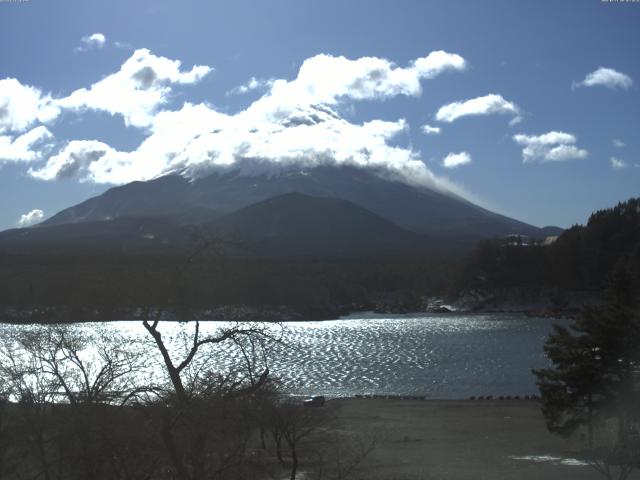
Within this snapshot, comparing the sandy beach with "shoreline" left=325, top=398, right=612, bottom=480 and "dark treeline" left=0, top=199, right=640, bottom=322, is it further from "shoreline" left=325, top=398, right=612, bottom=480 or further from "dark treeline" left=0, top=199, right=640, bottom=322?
"dark treeline" left=0, top=199, right=640, bottom=322

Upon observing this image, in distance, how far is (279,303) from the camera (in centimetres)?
10412

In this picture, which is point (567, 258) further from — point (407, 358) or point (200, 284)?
point (200, 284)

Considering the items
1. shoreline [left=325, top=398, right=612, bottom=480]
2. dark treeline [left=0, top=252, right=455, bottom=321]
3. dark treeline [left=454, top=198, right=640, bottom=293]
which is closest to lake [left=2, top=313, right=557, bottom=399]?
shoreline [left=325, top=398, right=612, bottom=480]

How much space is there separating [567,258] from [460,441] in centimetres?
9609

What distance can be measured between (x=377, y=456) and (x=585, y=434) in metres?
8.01

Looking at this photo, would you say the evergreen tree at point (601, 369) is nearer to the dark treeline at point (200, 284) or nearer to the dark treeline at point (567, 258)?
the dark treeline at point (200, 284)

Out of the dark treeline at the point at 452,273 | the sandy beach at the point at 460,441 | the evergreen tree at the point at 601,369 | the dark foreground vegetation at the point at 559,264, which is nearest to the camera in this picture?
the evergreen tree at the point at 601,369

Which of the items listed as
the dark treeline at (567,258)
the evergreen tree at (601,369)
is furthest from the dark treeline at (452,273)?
the evergreen tree at (601,369)

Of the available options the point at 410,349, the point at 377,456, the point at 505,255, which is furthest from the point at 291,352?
the point at 505,255

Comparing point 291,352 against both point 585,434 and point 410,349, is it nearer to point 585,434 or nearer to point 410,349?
point 410,349

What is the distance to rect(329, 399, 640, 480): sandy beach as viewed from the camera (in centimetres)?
2289

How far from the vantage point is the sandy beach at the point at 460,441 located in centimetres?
2289

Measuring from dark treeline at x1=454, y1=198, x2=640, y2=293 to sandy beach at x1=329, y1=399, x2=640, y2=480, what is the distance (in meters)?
84.3

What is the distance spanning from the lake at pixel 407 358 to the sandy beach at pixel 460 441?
4311 millimetres
